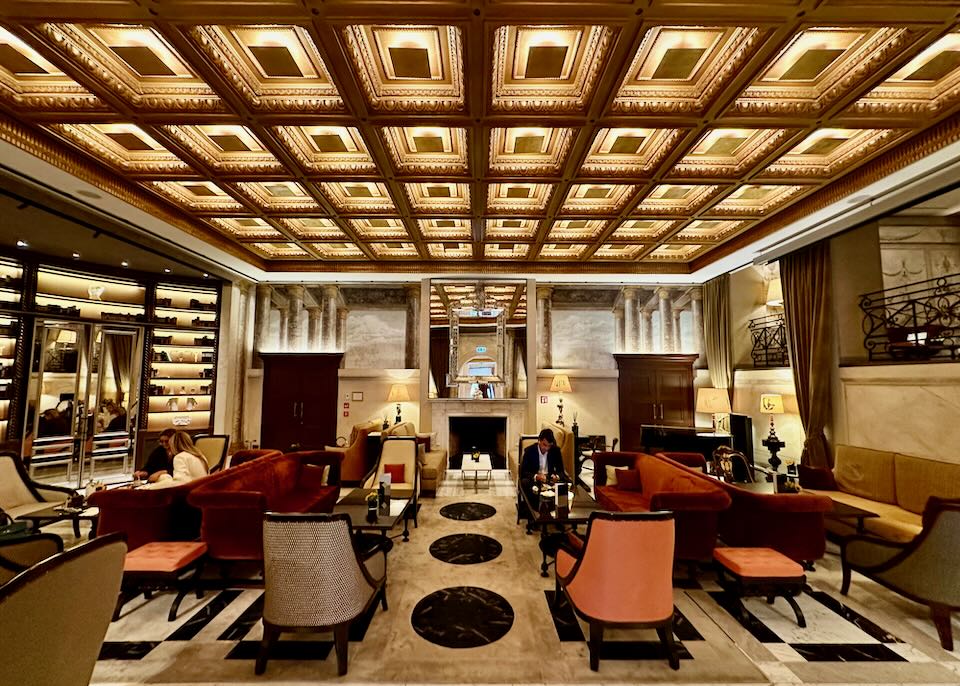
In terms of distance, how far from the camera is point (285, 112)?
11.5ft

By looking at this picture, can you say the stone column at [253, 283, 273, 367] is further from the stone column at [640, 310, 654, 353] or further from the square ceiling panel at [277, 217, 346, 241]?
the stone column at [640, 310, 654, 353]

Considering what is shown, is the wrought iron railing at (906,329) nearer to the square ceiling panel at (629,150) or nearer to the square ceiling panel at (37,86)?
the square ceiling panel at (629,150)

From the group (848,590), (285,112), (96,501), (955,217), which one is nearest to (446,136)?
(285,112)

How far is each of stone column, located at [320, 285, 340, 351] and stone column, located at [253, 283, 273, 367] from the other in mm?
1231

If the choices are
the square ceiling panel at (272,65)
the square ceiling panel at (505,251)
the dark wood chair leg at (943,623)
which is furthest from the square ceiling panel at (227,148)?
the dark wood chair leg at (943,623)

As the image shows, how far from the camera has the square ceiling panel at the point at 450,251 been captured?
23.4ft

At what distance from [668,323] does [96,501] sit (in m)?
9.54

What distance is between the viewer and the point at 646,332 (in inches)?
363

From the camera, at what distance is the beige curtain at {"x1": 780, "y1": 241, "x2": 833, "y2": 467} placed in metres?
5.74

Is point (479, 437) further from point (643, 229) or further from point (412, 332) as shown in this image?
point (643, 229)

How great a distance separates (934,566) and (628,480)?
9.37ft

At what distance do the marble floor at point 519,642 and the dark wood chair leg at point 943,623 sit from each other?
8 cm

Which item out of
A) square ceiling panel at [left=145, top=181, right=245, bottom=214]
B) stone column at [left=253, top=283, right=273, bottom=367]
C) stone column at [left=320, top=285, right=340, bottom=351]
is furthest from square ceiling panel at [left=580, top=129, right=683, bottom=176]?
stone column at [left=253, top=283, right=273, bottom=367]

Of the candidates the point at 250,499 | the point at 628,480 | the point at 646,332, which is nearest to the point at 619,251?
the point at 646,332
